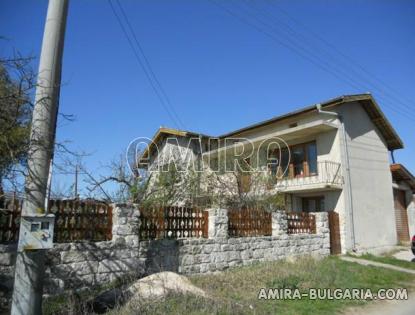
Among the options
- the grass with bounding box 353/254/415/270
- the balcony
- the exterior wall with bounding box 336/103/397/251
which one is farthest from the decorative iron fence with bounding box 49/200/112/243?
the exterior wall with bounding box 336/103/397/251

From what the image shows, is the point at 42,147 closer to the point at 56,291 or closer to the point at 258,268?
the point at 56,291

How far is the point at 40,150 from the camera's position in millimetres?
3637

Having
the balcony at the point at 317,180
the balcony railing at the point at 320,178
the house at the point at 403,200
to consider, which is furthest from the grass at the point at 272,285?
the house at the point at 403,200

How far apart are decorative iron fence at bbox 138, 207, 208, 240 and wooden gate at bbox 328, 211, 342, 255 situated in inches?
287

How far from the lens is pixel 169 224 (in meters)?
9.07

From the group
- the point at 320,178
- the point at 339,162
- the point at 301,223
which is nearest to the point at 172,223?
the point at 301,223

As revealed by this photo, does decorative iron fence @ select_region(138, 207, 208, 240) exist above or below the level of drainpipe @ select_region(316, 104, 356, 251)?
below

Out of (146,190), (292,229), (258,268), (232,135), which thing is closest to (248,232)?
(258,268)

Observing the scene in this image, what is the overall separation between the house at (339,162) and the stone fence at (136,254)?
474 cm

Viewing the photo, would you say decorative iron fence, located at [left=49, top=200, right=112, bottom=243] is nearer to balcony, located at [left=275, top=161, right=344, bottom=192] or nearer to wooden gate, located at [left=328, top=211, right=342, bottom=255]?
wooden gate, located at [left=328, top=211, right=342, bottom=255]

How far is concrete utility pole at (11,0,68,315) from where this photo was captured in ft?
11.4

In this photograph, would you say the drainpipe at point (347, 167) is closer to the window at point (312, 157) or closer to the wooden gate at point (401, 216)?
the window at point (312, 157)

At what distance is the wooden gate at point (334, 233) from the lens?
1459 cm

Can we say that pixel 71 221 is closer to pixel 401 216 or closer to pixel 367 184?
pixel 367 184
